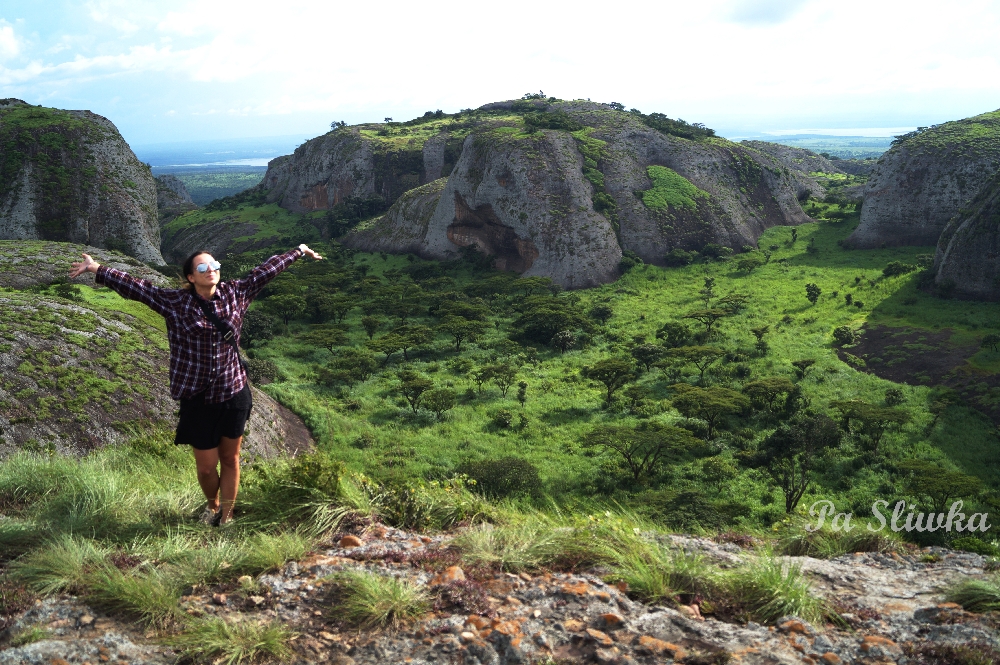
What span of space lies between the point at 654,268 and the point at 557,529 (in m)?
53.7

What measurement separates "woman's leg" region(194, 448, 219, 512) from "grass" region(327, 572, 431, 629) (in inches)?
79.1

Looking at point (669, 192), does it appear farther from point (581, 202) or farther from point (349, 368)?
point (349, 368)

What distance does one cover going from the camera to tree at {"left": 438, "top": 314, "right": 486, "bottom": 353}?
40062mm

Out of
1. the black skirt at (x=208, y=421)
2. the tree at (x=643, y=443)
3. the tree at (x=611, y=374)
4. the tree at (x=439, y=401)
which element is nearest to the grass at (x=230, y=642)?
the black skirt at (x=208, y=421)

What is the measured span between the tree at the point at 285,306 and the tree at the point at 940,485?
38631mm

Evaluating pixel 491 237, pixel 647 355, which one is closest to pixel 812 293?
pixel 647 355

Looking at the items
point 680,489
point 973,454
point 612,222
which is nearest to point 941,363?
point 973,454

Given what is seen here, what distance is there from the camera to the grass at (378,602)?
4441mm

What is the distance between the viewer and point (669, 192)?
A: 64312 mm

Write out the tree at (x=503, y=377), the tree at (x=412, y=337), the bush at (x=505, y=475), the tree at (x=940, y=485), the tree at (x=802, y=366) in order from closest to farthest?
the tree at (x=940, y=485) → the bush at (x=505, y=475) → the tree at (x=503, y=377) → the tree at (x=802, y=366) → the tree at (x=412, y=337)

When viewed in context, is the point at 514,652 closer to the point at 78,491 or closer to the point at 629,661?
the point at 629,661

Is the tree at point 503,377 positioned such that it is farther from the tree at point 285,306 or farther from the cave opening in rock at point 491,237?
the cave opening in rock at point 491,237

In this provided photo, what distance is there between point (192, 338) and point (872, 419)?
2667 centimetres

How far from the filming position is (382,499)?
6840mm
